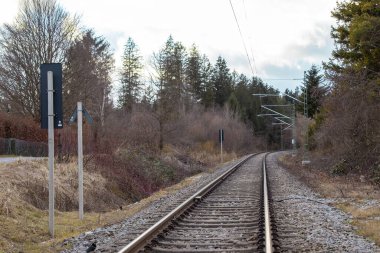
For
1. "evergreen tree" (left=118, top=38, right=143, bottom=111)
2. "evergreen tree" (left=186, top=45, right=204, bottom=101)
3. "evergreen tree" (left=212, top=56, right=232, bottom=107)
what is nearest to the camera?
"evergreen tree" (left=118, top=38, right=143, bottom=111)

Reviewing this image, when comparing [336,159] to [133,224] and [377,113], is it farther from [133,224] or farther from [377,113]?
[133,224]

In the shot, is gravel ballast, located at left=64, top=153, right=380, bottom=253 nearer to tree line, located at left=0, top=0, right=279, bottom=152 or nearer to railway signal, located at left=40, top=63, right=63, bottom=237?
railway signal, located at left=40, top=63, right=63, bottom=237

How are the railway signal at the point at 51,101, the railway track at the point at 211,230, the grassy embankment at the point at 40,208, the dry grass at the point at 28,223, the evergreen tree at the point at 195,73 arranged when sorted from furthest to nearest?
the evergreen tree at the point at 195,73, the railway signal at the point at 51,101, the grassy embankment at the point at 40,208, the dry grass at the point at 28,223, the railway track at the point at 211,230

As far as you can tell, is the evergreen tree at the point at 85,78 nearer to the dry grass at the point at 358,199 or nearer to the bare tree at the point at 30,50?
the bare tree at the point at 30,50

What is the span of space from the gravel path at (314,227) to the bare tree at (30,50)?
2541 centimetres

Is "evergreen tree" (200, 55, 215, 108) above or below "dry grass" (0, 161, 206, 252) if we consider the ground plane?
above

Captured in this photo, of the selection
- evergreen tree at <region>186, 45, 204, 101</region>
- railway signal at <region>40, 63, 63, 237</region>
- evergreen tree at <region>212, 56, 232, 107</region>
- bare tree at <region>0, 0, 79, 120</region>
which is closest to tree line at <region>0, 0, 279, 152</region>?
bare tree at <region>0, 0, 79, 120</region>

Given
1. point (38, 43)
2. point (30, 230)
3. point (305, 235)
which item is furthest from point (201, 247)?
point (38, 43)

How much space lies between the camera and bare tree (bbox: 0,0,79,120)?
3662 cm

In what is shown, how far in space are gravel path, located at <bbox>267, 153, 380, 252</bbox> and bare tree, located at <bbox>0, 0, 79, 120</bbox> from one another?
2541 centimetres

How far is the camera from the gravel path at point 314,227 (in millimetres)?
8414

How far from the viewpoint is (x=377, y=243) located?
28.6 feet

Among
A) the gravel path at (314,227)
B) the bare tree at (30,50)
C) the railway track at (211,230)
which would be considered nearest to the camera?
the railway track at (211,230)

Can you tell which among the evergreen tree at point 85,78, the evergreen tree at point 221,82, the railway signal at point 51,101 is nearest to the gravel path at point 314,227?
the railway signal at point 51,101
